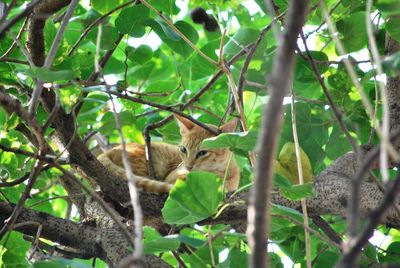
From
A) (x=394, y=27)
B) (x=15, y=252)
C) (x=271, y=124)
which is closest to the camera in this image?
(x=271, y=124)

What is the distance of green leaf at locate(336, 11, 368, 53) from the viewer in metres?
2.67

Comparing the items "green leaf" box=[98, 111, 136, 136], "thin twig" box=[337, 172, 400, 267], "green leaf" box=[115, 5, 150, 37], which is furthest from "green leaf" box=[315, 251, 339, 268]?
"thin twig" box=[337, 172, 400, 267]

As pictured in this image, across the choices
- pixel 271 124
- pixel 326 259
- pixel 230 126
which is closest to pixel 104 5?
pixel 230 126

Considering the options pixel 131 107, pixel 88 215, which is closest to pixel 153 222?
pixel 88 215

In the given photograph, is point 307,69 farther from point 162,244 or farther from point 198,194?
point 162,244

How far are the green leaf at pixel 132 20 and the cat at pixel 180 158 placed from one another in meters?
1.02

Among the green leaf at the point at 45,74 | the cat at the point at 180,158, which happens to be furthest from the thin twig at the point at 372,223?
the cat at the point at 180,158

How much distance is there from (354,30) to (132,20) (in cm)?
94

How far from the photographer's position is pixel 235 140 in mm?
1962

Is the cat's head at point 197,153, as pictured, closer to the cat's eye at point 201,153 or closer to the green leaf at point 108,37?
the cat's eye at point 201,153

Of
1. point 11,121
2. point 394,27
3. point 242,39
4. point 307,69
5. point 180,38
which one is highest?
point 180,38

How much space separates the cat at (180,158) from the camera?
378 cm

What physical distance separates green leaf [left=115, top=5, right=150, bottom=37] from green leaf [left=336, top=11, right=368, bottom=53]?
0.83 meters

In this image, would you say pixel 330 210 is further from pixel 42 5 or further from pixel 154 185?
pixel 42 5
